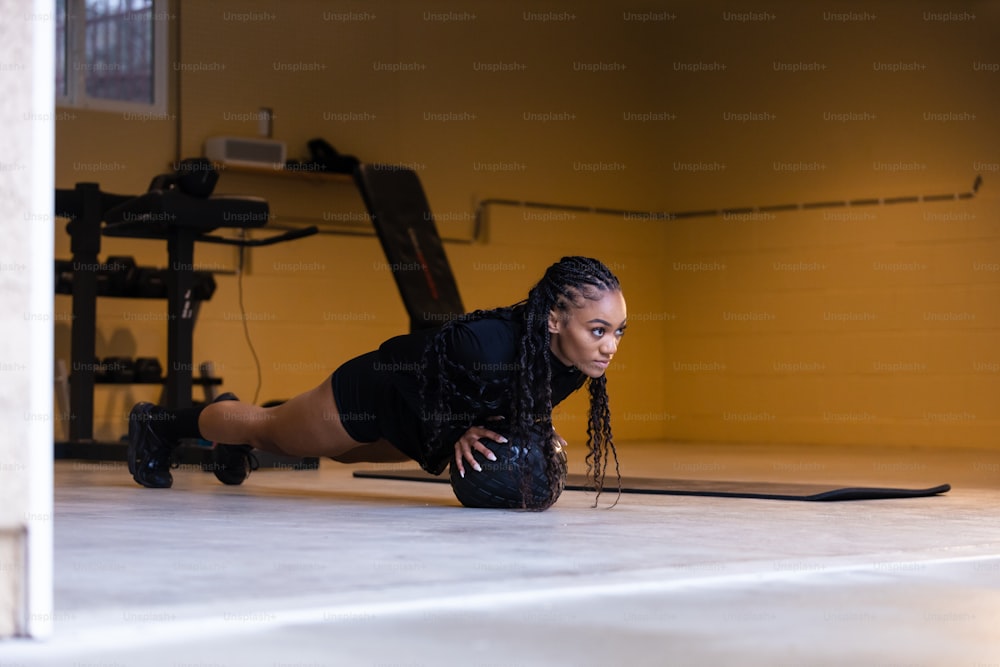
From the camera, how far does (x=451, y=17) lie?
909 centimetres

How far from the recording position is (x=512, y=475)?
11.6 feet

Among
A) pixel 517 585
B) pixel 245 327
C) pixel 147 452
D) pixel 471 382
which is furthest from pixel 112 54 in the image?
pixel 517 585

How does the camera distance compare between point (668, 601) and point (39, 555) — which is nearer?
point (39, 555)

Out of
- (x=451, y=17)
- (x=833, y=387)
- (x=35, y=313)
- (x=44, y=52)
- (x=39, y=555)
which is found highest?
(x=451, y=17)

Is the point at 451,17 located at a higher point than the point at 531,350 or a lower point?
higher

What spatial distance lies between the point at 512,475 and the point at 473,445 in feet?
0.42

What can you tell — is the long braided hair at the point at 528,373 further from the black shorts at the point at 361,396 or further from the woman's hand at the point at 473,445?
the black shorts at the point at 361,396

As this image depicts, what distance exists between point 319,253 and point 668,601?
21.6 feet

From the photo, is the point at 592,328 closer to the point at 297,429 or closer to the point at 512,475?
the point at 512,475

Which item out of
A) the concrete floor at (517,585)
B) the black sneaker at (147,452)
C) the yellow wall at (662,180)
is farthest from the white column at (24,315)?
the yellow wall at (662,180)

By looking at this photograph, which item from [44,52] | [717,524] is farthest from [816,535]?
[44,52]

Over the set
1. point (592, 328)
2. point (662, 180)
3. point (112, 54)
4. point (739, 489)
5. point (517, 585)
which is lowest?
point (739, 489)

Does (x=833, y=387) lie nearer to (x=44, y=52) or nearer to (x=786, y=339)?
(x=786, y=339)

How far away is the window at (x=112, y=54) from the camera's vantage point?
24.5ft
